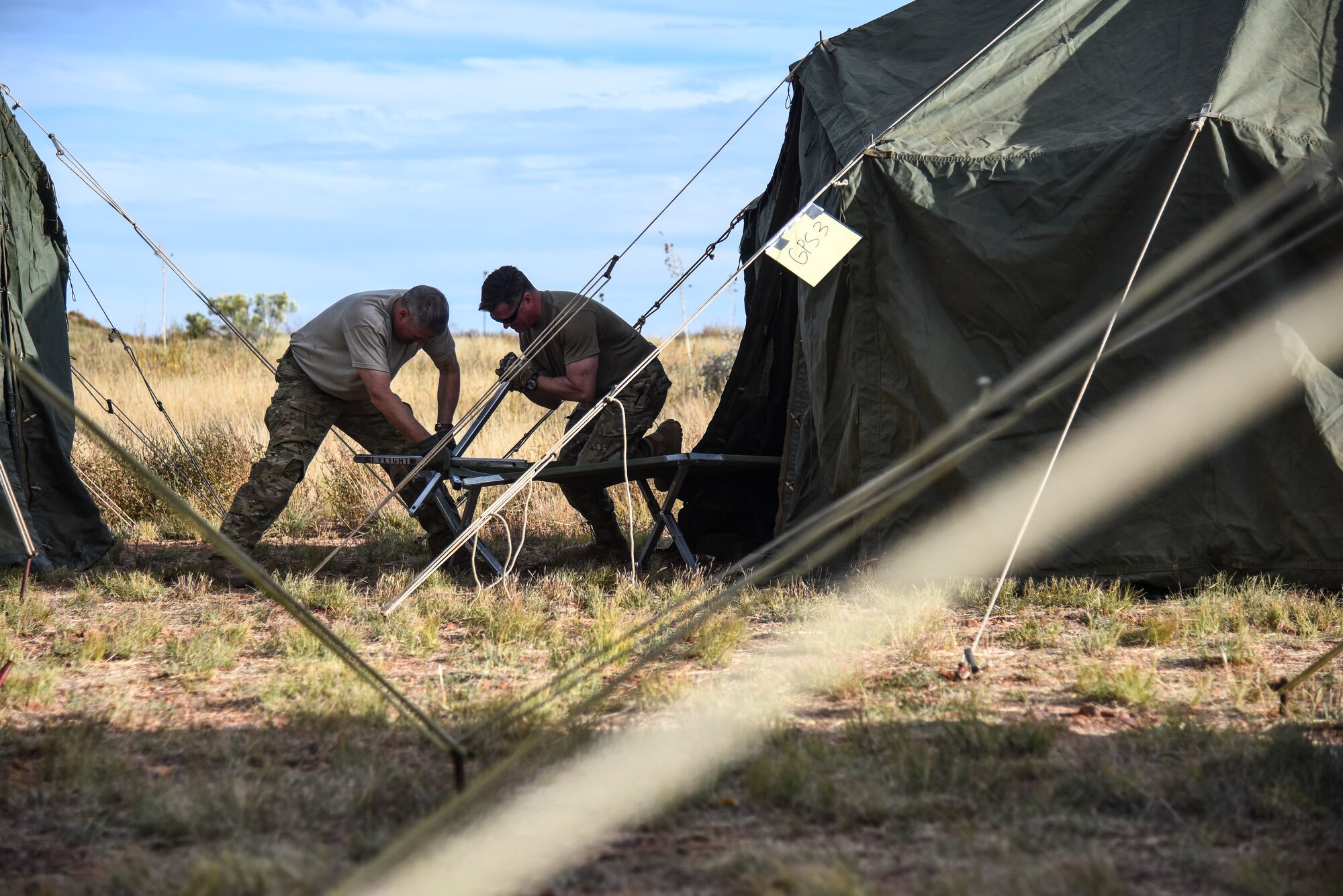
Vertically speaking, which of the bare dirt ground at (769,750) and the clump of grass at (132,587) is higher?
the clump of grass at (132,587)

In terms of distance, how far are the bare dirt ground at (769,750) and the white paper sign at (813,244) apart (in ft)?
4.80

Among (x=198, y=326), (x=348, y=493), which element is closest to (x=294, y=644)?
(x=348, y=493)

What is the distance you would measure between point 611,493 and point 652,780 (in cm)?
516

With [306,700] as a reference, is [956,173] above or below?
above

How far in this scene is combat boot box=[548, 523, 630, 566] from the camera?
670cm

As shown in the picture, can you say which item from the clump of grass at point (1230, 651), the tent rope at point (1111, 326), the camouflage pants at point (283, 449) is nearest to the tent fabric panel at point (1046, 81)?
the tent rope at point (1111, 326)

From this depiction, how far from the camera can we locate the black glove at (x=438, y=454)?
19.4 ft

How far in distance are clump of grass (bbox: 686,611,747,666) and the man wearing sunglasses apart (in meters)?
1.57

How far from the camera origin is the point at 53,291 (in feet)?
22.3

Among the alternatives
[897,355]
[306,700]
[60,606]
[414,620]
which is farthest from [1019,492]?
[60,606]

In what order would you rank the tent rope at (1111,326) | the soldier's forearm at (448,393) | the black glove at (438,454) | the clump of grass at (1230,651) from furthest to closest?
the soldier's forearm at (448,393)
the black glove at (438,454)
the tent rope at (1111,326)
the clump of grass at (1230,651)

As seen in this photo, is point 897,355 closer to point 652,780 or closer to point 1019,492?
point 1019,492

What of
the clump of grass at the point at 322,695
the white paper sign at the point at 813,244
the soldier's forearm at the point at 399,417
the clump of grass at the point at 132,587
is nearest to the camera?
the clump of grass at the point at 322,695

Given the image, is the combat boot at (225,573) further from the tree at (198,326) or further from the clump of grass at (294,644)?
the tree at (198,326)
